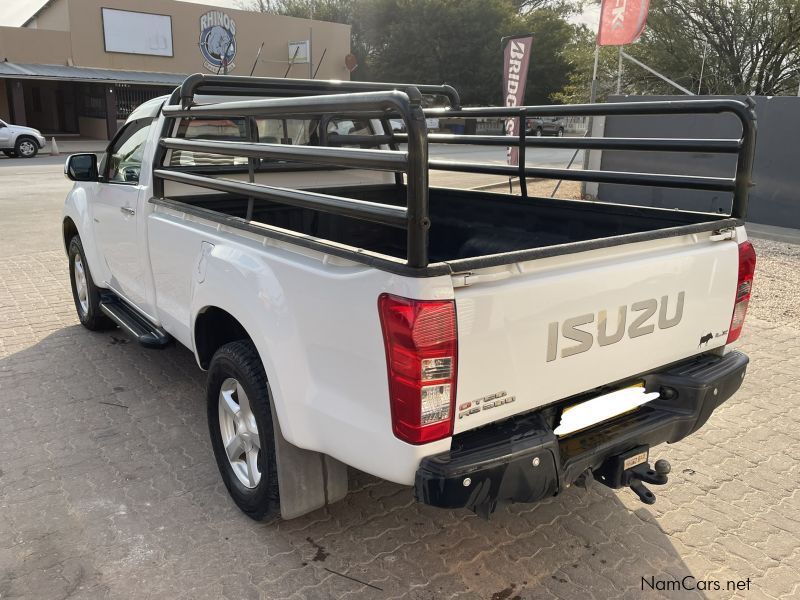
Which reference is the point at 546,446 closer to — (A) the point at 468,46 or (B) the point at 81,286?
(B) the point at 81,286

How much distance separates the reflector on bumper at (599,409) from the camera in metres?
2.58

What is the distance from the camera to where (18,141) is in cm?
2300

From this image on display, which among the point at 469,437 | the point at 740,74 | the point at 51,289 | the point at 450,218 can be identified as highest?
the point at 740,74

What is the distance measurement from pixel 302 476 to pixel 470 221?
213 cm

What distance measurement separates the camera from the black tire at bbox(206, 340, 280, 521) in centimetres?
275

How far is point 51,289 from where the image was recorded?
690 cm

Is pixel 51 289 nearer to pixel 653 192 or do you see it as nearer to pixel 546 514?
pixel 546 514

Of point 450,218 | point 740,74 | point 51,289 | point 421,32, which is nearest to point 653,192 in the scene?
point 450,218

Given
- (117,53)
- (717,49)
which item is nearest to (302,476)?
(717,49)

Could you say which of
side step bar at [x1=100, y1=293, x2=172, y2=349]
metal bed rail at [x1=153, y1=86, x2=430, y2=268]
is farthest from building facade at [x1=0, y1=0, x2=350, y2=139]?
metal bed rail at [x1=153, y1=86, x2=430, y2=268]

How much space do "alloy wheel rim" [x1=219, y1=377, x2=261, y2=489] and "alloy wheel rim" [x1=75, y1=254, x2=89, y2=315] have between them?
9.19 ft

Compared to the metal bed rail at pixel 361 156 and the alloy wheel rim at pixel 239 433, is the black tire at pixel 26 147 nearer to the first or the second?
the metal bed rail at pixel 361 156

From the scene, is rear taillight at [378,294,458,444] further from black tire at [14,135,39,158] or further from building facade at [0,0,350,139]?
building facade at [0,0,350,139]

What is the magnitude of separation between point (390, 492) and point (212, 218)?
62.5 inches
